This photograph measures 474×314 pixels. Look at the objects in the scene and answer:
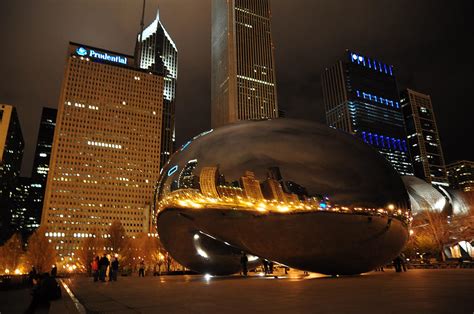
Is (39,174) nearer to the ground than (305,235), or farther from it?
farther from it

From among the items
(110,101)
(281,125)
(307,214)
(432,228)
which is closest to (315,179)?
(307,214)

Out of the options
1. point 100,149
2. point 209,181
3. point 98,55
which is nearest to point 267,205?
point 209,181

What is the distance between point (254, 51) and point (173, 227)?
15249 cm

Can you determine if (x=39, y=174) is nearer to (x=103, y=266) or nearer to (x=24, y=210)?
(x=24, y=210)

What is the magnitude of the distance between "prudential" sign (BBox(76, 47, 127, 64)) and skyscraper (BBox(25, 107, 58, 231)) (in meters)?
65.9

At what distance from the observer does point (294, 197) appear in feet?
28.2

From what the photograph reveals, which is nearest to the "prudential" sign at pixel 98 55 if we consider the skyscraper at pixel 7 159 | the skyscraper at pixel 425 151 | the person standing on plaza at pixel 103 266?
the skyscraper at pixel 7 159

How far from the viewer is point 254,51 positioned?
509 feet

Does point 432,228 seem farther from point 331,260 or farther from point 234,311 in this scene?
point 234,311

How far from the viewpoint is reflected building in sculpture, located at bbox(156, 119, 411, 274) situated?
28.5 feet

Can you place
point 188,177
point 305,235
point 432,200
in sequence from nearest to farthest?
point 305,235 → point 188,177 → point 432,200

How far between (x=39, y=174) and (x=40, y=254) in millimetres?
132877

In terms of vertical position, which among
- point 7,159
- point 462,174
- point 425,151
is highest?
point 425,151

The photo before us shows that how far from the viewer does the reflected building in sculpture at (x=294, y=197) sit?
8.69 meters
